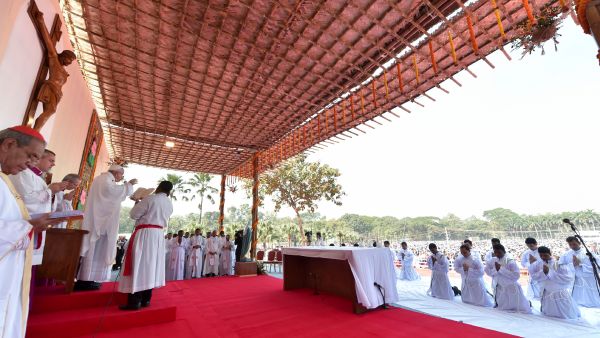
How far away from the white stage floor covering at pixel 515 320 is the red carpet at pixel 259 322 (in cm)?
81

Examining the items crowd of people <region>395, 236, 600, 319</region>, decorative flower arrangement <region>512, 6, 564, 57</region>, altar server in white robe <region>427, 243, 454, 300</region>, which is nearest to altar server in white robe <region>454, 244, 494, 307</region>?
crowd of people <region>395, 236, 600, 319</region>

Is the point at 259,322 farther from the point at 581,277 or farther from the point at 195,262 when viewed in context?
the point at 581,277

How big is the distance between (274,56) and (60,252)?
15.2 feet

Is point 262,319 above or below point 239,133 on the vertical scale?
below

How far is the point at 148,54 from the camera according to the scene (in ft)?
17.6

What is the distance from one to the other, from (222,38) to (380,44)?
2.97 meters

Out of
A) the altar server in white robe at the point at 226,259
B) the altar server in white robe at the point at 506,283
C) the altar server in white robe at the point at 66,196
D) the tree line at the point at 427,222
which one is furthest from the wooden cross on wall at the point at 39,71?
the tree line at the point at 427,222

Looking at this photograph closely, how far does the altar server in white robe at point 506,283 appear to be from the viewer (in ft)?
17.1

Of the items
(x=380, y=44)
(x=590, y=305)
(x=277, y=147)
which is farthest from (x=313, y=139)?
(x=590, y=305)

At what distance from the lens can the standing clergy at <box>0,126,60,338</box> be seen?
145cm

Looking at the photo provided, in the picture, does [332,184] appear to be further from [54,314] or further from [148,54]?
[54,314]

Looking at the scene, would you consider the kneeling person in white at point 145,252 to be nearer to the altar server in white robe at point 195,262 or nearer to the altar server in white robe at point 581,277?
the altar server in white robe at point 195,262

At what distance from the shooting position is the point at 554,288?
4.94 meters

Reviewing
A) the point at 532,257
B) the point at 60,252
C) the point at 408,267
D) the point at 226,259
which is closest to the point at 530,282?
the point at 532,257
